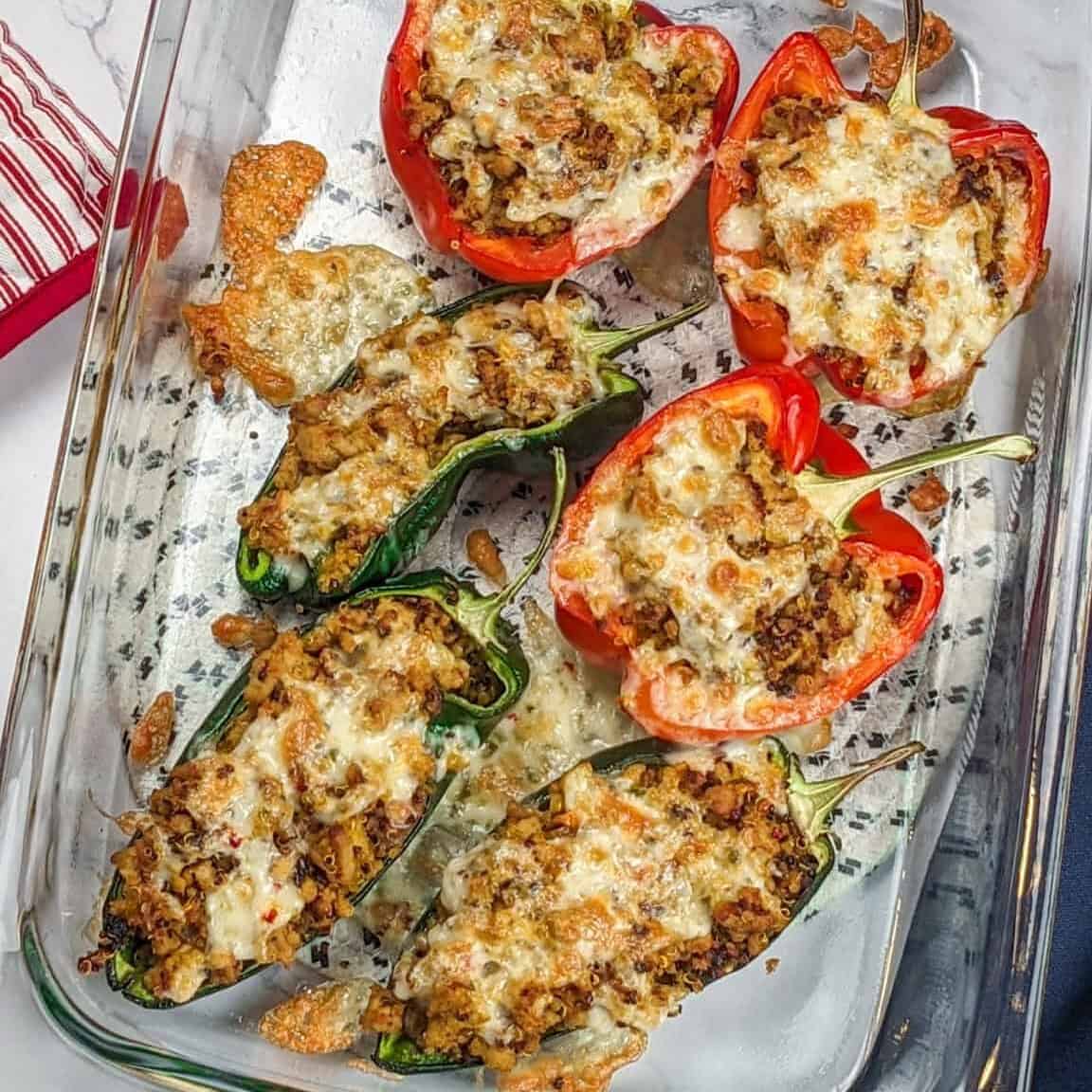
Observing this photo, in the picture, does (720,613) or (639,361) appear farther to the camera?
(639,361)

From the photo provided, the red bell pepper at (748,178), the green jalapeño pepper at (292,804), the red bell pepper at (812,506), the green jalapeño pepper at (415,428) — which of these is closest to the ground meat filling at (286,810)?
the green jalapeño pepper at (292,804)

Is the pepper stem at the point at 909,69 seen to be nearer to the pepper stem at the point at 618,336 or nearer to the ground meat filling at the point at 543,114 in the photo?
the ground meat filling at the point at 543,114

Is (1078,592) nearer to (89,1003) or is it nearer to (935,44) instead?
(935,44)

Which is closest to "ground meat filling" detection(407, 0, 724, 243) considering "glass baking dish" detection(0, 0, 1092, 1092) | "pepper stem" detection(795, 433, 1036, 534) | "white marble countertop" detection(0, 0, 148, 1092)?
"glass baking dish" detection(0, 0, 1092, 1092)

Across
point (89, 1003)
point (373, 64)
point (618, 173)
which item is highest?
point (373, 64)

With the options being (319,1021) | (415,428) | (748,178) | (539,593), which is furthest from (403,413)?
(319,1021)

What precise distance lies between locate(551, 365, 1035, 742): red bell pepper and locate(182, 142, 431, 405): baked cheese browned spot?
488 mm

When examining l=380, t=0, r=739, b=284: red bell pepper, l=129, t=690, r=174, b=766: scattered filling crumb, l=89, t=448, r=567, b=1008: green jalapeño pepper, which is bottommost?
l=89, t=448, r=567, b=1008: green jalapeño pepper

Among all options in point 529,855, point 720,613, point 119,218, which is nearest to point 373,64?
point 119,218

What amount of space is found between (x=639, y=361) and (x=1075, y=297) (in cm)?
74

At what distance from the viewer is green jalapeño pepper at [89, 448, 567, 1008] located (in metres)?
2.15

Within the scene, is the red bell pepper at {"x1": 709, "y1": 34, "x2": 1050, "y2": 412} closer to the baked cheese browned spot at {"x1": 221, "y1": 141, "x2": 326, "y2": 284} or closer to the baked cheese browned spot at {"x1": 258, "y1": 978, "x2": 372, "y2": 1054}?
the baked cheese browned spot at {"x1": 221, "y1": 141, "x2": 326, "y2": 284}

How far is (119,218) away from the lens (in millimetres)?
2398

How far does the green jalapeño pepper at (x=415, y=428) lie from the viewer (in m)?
2.32
